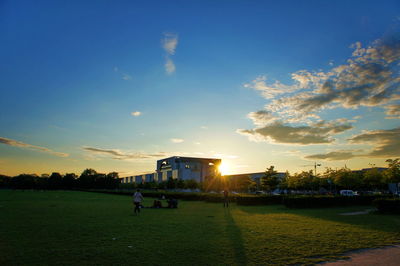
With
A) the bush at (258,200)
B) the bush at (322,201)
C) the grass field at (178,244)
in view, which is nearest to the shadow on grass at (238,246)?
the grass field at (178,244)

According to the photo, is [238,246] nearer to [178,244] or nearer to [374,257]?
[178,244]

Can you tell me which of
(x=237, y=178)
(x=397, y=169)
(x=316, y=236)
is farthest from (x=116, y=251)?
(x=237, y=178)

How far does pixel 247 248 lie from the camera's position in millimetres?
7871

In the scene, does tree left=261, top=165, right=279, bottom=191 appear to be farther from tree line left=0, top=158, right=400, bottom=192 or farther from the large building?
the large building

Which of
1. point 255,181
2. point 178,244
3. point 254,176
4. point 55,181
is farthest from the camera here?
point 55,181

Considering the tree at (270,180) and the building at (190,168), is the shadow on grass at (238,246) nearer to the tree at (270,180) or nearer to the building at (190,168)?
the tree at (270,180)

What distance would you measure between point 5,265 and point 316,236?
9.57 meters

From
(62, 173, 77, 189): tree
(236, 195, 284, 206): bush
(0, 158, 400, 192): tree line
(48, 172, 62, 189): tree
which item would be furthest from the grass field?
(62, 173, 77, 189): tree

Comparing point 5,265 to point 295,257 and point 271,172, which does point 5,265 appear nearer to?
point 295,257

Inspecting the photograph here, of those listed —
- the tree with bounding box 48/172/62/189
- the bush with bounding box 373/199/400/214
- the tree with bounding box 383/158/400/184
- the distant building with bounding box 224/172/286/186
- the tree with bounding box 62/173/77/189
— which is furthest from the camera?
the tree with bounding box 62/173/77/189

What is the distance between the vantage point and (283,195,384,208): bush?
2372 cm

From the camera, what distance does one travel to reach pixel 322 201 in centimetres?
2517

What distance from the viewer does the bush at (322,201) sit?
23716 mm

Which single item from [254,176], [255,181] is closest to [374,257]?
[255,181]
